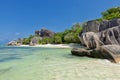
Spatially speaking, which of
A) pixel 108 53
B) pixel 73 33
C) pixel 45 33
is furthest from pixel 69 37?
pixel 108 53

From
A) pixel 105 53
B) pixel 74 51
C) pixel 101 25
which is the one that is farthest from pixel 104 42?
pixel 101 25

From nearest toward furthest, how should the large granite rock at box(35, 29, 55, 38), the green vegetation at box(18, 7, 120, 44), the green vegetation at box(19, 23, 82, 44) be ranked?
the green vegetation at box(18, 7, 120, 44)
the green vegetation at box(19, 23, 82, 44)
the large granite rock at box(35, 29, 55, 38)

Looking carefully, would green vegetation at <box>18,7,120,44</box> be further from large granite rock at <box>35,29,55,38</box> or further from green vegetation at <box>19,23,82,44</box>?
large granite rock at <box>35,29,55,38</box>

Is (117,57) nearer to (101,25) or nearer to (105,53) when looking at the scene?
(105,53)

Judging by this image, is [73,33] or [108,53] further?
[73,33]

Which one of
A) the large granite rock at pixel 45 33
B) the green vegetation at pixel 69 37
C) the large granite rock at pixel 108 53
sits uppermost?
the large granite rock at pixel 45 33

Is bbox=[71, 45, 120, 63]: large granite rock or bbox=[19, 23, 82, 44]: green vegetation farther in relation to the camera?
bbox=[19, 23, 82, 44]: green vegetation

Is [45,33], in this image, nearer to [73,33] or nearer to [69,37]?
[73,33]

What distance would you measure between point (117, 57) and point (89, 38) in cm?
945

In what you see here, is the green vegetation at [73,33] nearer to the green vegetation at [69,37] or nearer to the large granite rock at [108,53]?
the green vegetation at [69,37]

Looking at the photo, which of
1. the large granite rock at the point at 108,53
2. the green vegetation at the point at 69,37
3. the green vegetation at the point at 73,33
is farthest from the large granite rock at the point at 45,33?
the large granite rock at the point at 108,53

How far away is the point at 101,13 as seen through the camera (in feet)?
171

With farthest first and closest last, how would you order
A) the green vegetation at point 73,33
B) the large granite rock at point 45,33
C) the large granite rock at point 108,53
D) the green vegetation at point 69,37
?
1. the large granite rock at point 45,33
2. the green vegetation at point 69,37
3. the green vegetation at point 73,33
4. the large granite rock at point 108,53

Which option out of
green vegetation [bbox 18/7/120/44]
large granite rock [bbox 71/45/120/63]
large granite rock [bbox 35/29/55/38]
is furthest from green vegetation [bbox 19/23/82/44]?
large granite rock [bbox 71/45/120/63]
